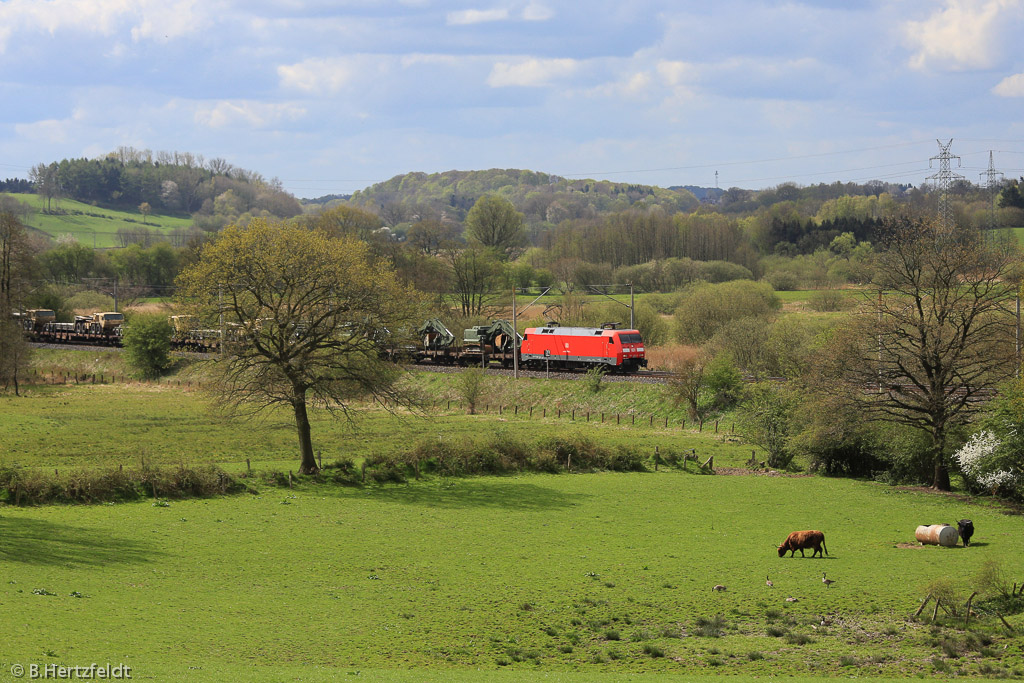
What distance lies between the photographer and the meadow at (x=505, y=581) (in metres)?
17.6

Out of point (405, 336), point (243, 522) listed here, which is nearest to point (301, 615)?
point (243, 522)

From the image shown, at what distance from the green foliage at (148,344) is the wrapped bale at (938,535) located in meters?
71.0

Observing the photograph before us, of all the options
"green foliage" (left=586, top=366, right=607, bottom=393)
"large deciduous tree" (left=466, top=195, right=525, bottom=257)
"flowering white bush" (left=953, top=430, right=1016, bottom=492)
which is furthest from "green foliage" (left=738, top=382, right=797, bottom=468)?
"large deciduous tree" (left=466, top=195, right=525, bottom=257)

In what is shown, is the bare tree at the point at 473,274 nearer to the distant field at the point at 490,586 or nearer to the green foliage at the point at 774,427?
the green foliage at the point at 774,427

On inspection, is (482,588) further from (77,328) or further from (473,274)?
(77,328)

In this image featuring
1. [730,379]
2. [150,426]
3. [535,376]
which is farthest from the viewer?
[535,376]

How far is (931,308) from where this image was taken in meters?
38.4

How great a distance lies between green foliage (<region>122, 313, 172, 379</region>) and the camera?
8294 centimetres

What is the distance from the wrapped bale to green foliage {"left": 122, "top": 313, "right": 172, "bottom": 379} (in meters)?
71.0

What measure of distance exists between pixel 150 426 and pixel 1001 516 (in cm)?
4520

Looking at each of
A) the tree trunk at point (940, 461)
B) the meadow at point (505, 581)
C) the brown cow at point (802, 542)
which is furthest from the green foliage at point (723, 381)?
the brown cow at point (802, 542)

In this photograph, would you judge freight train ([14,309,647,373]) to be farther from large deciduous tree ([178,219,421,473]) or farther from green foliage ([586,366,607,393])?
large deciduous tree ([178,219,421,473])

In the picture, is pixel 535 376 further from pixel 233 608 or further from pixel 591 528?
pixel 233 608

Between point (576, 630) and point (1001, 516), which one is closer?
point (576, 630)
